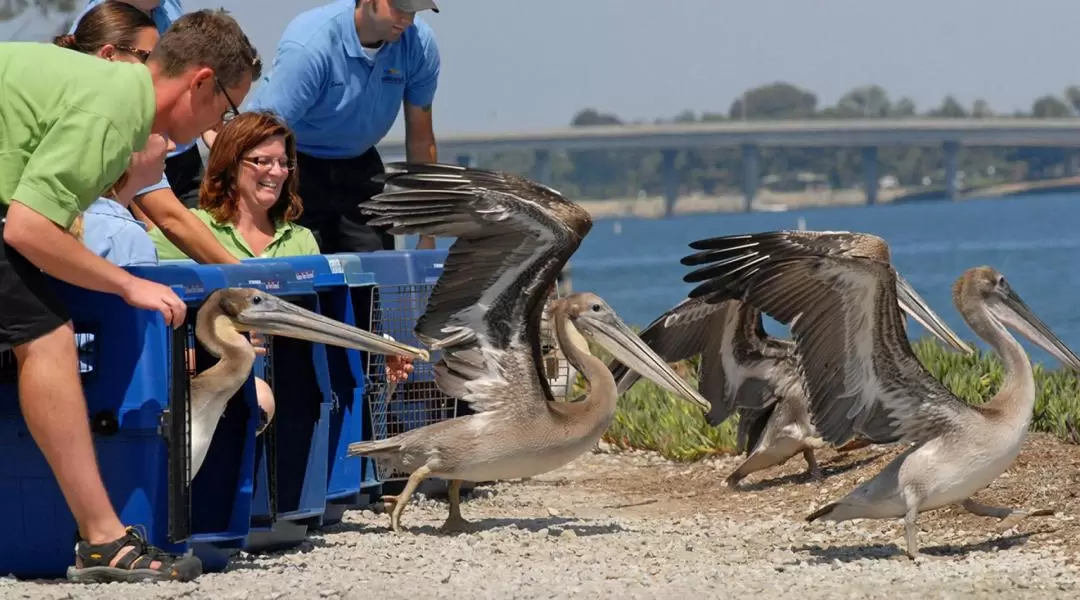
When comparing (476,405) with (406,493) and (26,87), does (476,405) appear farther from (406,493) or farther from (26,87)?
(26,87)

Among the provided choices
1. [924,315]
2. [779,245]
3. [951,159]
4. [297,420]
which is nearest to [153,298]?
[297,420]

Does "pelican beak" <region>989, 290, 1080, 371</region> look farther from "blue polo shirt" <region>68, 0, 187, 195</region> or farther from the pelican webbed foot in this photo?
"blue polo shirt" <region>68, 0, 187, 195</region>

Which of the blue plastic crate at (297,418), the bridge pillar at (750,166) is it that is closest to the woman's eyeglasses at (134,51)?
the blue plastic crate at (297,418)

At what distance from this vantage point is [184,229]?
630 centimetres

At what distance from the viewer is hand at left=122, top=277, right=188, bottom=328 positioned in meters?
4.97

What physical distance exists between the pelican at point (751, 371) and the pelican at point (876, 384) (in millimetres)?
1303

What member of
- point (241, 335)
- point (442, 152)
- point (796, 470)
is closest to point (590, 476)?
point (796, 470)

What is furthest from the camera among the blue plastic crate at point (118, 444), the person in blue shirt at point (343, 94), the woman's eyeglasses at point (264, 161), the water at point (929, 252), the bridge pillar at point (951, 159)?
the bridge pillar at point (951, 159)

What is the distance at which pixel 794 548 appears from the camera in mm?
6516

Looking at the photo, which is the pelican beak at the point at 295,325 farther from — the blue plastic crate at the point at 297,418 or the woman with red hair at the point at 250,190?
the woman with red hair at the point at 250,190

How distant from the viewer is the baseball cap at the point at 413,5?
7.79 meters

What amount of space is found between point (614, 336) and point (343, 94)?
1726 mm

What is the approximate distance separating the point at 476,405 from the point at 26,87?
2360 mm

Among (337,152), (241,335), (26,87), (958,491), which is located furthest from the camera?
(337,152)
